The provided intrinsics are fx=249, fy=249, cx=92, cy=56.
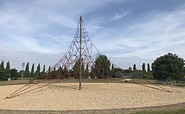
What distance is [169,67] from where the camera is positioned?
4906 cm

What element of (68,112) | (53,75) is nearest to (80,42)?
(53,75)

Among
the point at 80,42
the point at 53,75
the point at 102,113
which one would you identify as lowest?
the point at 102,113

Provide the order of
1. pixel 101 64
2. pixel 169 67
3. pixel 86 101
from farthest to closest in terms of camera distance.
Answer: pixel 169 67 < pixel 101 64 < pixel 86 101

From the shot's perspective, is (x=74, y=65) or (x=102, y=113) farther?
(x=74, y=65)

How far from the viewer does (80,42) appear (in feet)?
78.9

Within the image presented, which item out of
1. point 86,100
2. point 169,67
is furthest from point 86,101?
point 169,67

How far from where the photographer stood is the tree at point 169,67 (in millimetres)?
48656

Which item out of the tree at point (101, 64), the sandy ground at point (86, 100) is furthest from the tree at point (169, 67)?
the sandy ground at point (86, 100)

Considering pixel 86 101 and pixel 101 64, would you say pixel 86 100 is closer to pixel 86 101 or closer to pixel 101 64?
pixel 86 101

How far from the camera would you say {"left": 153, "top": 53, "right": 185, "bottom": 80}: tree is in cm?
4866

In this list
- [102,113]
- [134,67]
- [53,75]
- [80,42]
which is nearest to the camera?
[102,113]

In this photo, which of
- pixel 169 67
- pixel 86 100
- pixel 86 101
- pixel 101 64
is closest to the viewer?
pixel 86 101

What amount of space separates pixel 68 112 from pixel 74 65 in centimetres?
1488

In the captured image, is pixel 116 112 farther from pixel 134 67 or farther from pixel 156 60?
pixel 134 67
